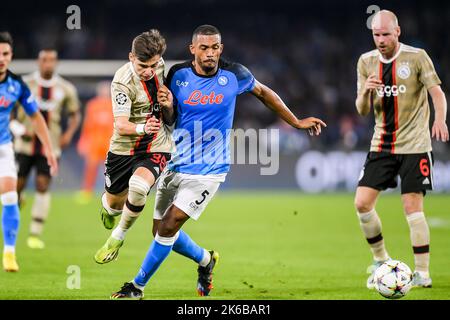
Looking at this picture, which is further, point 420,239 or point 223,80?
point 420,239

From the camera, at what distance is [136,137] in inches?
297

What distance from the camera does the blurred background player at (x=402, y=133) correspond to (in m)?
7.64

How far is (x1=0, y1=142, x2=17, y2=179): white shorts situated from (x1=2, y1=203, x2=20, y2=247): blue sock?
1.06ft

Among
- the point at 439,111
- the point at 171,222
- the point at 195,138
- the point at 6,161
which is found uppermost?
the point at 439,111

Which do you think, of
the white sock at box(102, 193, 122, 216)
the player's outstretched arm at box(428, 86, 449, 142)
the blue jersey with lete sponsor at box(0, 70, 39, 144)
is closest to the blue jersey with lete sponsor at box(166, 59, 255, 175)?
the white sock at box(102, 193, 122, 216)

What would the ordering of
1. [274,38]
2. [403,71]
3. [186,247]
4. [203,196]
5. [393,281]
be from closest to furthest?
[393,281] < [203,196] < [186,247] < [403,71] < [274,38]

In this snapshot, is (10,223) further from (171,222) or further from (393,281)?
(393,281)

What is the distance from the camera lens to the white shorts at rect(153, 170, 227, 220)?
6.75 m

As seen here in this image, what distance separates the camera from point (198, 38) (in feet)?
22.2

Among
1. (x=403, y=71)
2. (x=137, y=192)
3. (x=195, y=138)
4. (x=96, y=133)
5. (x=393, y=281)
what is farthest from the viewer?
(x=96, y=133)

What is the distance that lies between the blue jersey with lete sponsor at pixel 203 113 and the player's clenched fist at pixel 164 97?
0.12 metres

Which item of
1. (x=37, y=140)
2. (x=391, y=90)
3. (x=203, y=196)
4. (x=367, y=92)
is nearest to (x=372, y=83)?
(x=367, y=92)

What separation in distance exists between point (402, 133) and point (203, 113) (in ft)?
6.77

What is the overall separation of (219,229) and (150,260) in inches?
250
